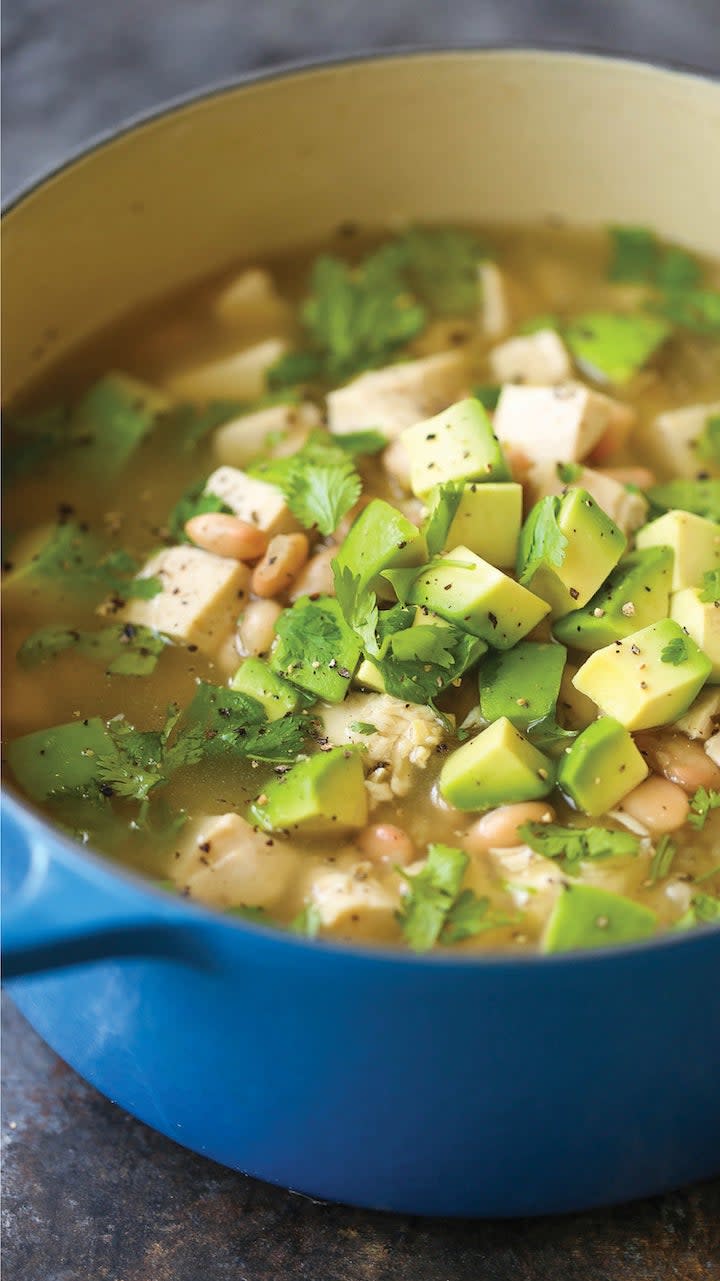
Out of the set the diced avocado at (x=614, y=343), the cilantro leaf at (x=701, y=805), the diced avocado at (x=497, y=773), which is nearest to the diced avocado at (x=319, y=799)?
the diced avocado at (x=497, y=773)

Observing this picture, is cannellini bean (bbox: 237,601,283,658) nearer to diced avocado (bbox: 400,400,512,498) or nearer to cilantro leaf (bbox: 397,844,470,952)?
diced avocado (bbox: 400,400,512,498)

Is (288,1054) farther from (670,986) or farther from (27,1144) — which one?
(27,1144)

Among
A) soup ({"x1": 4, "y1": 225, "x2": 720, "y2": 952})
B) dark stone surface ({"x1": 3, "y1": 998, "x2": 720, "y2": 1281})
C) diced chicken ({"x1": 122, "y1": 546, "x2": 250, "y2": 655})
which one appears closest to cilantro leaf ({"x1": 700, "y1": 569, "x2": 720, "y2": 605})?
soup ({"x1": 4, "y1": 225, "x2": 720, "y2": 952})

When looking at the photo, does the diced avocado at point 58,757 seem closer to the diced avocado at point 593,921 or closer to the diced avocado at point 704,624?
the diced avocado at point 593,921

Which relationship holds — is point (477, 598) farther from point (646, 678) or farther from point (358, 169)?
point (358, 169)

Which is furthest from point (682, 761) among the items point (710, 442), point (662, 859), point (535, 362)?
point (535, 362)

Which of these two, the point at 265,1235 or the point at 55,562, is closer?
the point at 265,1235
